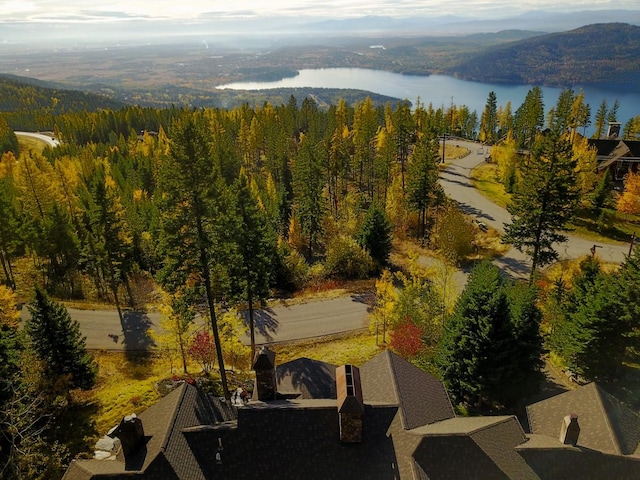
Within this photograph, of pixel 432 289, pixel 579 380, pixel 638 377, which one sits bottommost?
pixel 579 380

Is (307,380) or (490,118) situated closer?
(307,380)

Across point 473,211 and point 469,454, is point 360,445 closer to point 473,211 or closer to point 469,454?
point 469,454

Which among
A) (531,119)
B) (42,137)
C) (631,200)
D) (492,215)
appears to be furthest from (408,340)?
(42,137)

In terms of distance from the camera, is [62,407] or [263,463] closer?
[263,463]

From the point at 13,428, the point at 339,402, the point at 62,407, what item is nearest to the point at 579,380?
the point at 339,402

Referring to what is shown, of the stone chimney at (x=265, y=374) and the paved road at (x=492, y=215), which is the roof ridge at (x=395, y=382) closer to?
the stone chimney at (x=265, y=374)

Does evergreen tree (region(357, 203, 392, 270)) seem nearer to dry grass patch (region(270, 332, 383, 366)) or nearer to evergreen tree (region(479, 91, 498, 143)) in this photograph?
dry grass patch (region(270, 332, 383, 366))

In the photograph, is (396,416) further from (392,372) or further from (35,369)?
(35,369)
